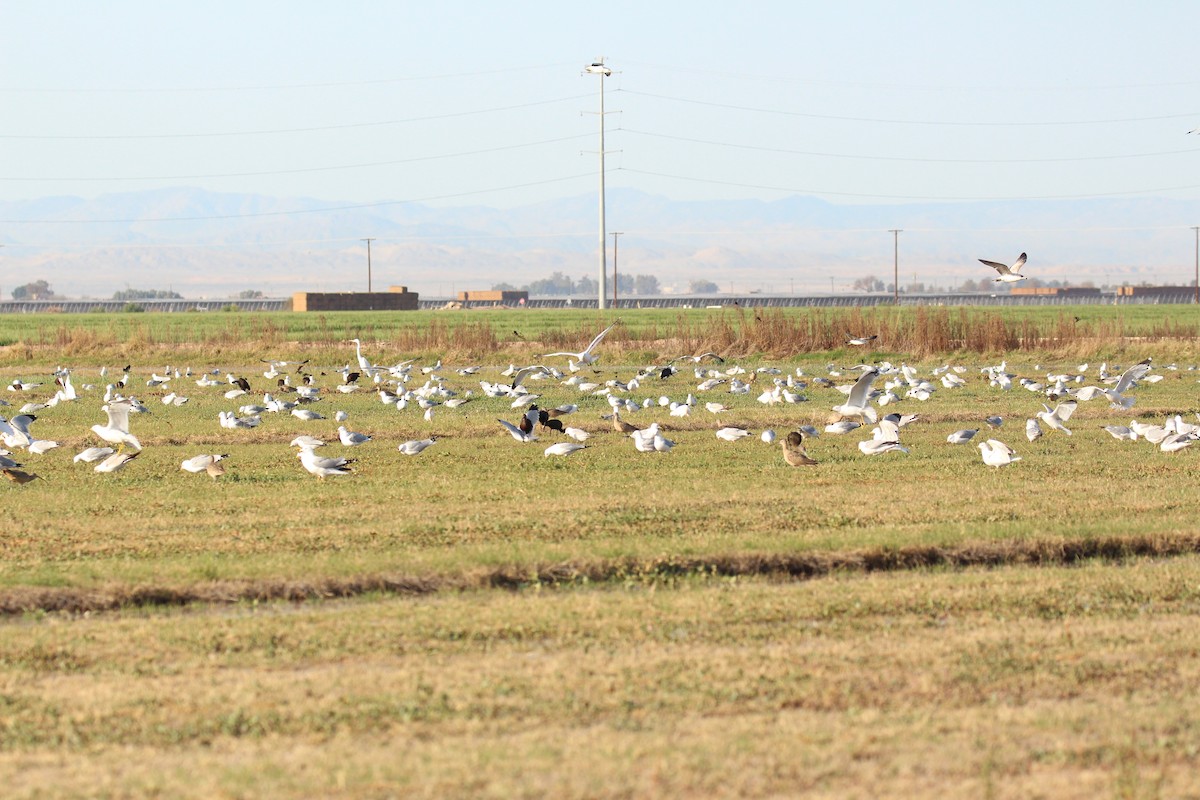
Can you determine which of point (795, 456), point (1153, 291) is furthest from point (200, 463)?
point (1153, 291)

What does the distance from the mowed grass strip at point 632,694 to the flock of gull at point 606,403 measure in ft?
18.7

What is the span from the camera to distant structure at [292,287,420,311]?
94375 mm

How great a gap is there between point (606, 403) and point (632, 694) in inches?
646

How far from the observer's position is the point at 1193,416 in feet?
65.1

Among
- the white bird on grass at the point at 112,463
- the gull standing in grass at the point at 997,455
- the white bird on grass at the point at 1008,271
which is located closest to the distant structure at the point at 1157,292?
the white bird on grass at the point at 1008,271

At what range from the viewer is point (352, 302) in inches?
3848

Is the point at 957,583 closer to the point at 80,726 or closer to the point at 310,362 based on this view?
the point at 80,726

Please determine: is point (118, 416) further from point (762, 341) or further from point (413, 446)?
point (762, 341)

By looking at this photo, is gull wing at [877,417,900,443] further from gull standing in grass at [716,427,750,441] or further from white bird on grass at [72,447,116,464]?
white bird on grass at [72,447,116,464]

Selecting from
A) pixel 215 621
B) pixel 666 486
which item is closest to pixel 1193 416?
pixel 666 486

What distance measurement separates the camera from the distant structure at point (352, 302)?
3716 inches

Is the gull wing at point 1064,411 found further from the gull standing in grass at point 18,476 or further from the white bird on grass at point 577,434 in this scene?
the gull standing in grass at point 18,476

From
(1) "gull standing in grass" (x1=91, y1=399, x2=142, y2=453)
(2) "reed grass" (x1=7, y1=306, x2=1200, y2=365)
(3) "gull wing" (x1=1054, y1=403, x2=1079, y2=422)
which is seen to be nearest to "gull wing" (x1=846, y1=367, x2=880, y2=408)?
(3) "gull wing" (x1=1054, y1=403, x2=1079, y2=422)

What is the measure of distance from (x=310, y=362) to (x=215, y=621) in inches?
1075
